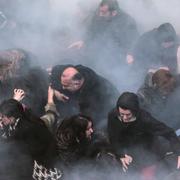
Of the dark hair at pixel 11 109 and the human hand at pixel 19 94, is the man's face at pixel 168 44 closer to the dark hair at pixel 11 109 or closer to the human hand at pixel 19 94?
the human hand at pixel 19 94

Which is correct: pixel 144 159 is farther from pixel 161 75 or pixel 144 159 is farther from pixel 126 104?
pixel 161 75

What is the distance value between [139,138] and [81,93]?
718 millimetres

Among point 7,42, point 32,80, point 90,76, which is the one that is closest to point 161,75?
point 90,76

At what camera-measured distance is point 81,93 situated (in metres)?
4.81

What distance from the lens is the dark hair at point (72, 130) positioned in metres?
3.93

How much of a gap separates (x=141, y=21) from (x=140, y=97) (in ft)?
7.82

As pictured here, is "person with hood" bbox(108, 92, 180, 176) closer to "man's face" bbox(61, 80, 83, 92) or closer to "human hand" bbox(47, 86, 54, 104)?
"man's face" bbox(61, 80, 83, 92)

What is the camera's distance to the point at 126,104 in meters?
4.25

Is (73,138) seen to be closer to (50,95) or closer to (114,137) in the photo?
(114,137)

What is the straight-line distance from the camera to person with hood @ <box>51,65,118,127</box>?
4.77 metres

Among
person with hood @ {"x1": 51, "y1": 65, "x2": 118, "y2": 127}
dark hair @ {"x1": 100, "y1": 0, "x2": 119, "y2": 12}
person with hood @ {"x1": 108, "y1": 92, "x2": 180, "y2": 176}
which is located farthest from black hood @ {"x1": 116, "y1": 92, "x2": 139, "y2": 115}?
dark hair @ {"x1": 100, "y1": 0, "x2": 119, "y2": 12}

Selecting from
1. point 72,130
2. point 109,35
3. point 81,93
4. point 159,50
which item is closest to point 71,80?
point 81,93

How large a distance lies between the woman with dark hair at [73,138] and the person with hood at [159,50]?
184cm

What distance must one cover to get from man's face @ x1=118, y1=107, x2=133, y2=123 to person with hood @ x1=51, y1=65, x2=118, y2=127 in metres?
0.43
